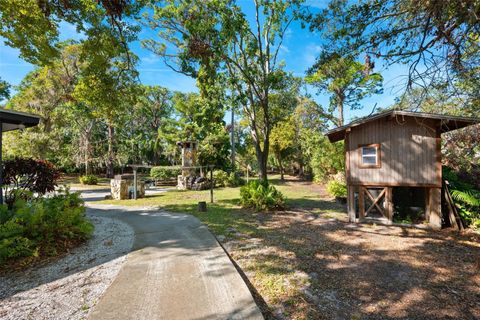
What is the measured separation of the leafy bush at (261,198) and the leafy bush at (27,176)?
7.08m

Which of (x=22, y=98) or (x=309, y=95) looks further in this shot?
(x=309, y=95)

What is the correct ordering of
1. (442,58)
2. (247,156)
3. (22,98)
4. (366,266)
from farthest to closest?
1. (247,156)
2. (22,98)
3. (366,266)
4. (442,58)

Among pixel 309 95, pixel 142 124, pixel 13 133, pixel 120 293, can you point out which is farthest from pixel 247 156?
pixel 120 293

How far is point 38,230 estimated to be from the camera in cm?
443

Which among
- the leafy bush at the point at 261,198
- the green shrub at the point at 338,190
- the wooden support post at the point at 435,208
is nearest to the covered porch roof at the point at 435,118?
the wooden support post at the point at 435,208

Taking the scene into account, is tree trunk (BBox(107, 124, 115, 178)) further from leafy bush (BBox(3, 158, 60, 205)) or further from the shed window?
the shed window

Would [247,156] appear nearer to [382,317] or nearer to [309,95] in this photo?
[309,95]

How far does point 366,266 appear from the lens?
14.5 ft

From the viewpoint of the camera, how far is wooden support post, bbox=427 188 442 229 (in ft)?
24.4

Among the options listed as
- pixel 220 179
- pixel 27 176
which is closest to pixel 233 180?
pixel 220 179

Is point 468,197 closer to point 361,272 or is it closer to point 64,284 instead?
point 361,272

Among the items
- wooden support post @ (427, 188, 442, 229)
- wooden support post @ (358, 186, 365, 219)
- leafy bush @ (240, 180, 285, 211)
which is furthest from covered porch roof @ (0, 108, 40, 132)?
wooden support post @ (427, 188, 442, 229)

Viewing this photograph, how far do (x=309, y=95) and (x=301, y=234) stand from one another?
20.5 metres

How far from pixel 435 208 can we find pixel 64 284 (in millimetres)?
10128
